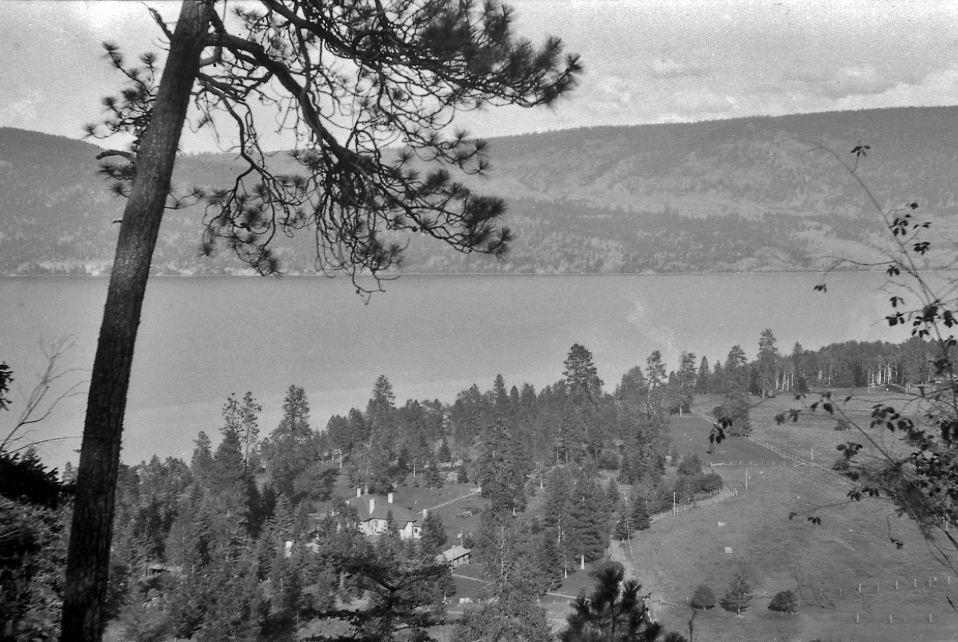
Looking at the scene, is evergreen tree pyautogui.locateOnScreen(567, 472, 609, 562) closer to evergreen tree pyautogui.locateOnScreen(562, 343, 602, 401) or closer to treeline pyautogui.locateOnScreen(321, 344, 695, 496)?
treeline pyautogui.locateOnScreen(321, 344, 695, 496)

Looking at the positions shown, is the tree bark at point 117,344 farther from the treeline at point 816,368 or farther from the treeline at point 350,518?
the treeline at point 816,368

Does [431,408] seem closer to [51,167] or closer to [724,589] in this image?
[724,589]

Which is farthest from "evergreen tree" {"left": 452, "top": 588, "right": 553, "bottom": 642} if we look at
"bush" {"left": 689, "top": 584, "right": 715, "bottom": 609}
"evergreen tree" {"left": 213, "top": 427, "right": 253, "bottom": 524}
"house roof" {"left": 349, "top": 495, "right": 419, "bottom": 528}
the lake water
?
"evergreen tree" {"left": 213, "top": 427, "right": 253, "bottom": 524}

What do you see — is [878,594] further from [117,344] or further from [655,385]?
[655,385]

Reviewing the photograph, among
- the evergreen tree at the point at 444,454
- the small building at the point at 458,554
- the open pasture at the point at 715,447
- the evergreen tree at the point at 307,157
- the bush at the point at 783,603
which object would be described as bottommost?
the small building at the point at 458,554

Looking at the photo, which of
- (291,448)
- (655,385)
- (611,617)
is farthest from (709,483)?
(611,617)

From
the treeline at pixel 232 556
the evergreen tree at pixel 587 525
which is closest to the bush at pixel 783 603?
the evergreen tree at pixel 587 525
